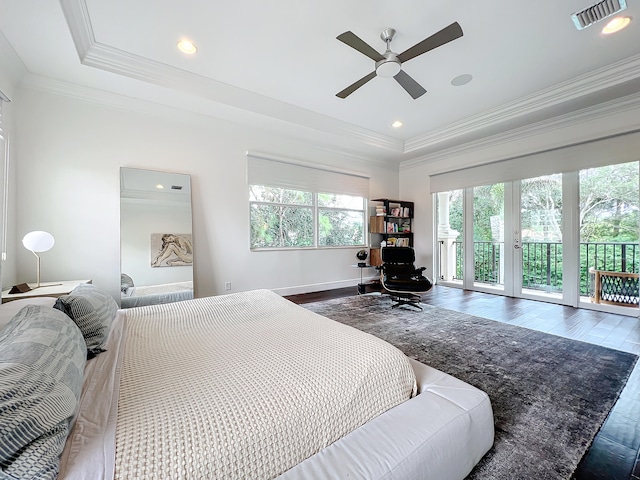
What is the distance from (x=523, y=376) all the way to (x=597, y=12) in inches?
118

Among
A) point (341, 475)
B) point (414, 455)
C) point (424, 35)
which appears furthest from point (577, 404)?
point (424, 35)

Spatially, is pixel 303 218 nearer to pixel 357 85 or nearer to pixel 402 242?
pixel 402 242

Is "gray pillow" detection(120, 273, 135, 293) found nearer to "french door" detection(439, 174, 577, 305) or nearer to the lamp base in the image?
the lamp base

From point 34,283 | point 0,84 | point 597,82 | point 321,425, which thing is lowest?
point 321,425

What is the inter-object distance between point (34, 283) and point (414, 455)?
390 cm

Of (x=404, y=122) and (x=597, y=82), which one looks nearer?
(x=597, y=82)

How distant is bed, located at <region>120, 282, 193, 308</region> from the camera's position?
128 inches

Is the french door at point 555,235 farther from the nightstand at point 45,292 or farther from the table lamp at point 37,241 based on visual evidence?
the table lamp at point 37,241

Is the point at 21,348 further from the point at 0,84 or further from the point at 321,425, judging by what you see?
the point at 0,84

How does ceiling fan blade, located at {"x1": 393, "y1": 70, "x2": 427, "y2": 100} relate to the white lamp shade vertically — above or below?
above

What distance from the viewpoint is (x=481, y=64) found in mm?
2939

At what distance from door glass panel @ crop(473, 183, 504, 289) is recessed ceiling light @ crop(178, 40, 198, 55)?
4.94 metres

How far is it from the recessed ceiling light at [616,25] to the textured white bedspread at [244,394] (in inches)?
140

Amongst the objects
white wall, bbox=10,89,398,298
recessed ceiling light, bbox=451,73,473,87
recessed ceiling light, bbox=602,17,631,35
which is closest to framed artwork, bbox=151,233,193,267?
white wall, bbox=10,89,398,298
